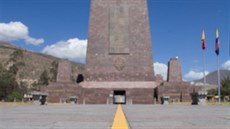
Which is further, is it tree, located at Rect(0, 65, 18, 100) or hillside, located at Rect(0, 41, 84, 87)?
hillside, located at Rect(0, 41, 84, 87)

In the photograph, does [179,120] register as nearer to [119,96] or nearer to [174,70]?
[119,96]

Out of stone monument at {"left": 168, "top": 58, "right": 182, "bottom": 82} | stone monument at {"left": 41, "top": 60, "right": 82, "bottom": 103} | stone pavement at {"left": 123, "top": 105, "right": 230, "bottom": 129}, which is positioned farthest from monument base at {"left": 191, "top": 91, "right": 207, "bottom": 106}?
stone monument at {"left": 41, "top": 60, "right": 82, "bottom": 103}

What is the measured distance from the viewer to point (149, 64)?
34.3 m

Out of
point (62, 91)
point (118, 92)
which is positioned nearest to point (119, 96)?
point (118, 92)

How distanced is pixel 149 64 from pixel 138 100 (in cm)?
471

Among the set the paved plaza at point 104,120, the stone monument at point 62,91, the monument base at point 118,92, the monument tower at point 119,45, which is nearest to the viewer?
the paved plaza at point 104,120

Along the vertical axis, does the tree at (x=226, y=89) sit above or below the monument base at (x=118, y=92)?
above

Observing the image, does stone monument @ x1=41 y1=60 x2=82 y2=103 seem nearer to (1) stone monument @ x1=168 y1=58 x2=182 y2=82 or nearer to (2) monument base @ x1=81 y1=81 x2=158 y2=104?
(2) monument base @ x1=81 y1=81 x2=158 y2=104

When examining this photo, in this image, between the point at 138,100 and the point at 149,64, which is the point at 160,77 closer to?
the point at 149,64

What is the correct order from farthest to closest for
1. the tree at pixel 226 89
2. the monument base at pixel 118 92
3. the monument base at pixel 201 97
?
the tree at pixel 226 89 → the monument base at pixel 118 92 → the monument base at pixel 201 97

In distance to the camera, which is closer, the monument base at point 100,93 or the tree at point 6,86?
the monument base at point 100,93

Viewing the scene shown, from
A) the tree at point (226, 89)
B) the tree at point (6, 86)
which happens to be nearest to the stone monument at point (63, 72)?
the tree at point (6, 86)

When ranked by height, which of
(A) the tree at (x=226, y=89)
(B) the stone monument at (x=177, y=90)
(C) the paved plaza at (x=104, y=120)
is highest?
(A) the tree at (x=226, y=89)

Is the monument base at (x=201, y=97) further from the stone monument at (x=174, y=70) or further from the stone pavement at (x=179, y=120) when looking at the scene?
the stone pavement at (x=179, y=120)
